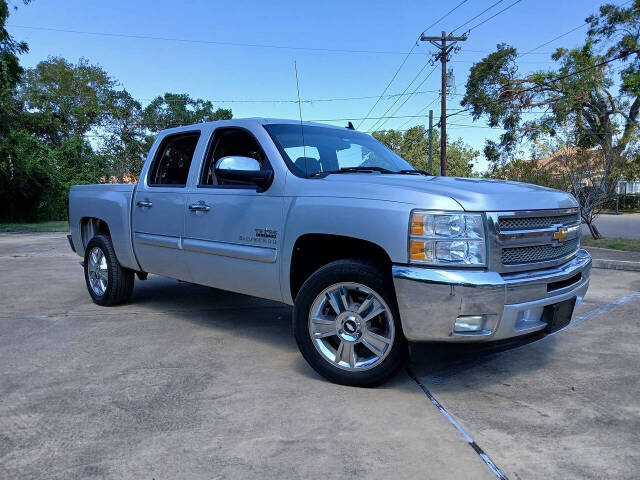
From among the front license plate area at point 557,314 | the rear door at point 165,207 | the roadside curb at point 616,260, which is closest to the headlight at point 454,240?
the front license plate area at point 557,314

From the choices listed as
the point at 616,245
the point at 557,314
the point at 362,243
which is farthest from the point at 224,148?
the point at 616,245

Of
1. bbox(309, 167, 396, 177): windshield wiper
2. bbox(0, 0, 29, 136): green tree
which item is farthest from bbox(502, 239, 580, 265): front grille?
bbox(0, 0, 29, 136): green tree

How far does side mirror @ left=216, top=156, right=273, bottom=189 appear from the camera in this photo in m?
4.12

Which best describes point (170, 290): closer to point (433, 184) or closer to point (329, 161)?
point (329, 161)

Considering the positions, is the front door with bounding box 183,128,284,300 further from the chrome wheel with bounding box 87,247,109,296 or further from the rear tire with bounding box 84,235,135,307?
the chrome wheel with bounding box 87,247,109,296

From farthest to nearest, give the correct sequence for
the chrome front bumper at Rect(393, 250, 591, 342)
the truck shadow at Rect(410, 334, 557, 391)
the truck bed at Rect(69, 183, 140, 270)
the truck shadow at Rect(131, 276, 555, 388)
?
the truck bed at Rect(69, 183, 140, 270) < the truck shadow at Rect(131, 276, 555, 388) < the truck shadow at Rect(410, 334, 557, 391) < the chrome front bumper at Rect(393, 250, 591, 342)

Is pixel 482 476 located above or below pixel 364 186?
below

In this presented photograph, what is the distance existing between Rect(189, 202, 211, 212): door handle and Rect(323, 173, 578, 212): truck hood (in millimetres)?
1259

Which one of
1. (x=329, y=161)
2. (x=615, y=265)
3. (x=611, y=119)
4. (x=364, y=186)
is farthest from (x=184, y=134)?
(x=611, y=119)

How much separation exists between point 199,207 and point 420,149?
56.7m

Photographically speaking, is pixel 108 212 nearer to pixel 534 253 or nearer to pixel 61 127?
pixel 534 253

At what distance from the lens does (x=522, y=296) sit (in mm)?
3342

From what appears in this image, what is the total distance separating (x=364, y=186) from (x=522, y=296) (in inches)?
47.7

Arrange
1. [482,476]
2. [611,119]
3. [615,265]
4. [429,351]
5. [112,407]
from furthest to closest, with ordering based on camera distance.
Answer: [611,119] < [615,265] < [429,351] < [112,407] < [482,476]
